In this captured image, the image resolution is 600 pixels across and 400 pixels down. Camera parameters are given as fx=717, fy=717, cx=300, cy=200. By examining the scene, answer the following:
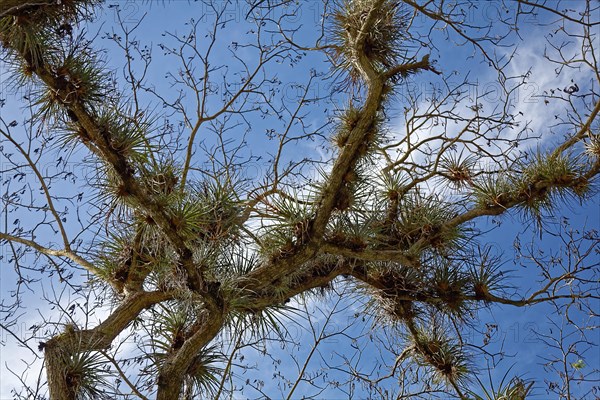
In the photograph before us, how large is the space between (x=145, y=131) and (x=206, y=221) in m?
0.53

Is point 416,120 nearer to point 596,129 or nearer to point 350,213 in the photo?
point 596,129

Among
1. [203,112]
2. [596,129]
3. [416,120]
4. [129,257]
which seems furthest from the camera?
[416,120]

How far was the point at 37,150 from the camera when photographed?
3.98m

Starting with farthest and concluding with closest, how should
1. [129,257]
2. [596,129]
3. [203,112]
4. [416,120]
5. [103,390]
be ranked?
[416,120]
[203,112]
[596,129]
[129,257]
[103,390]

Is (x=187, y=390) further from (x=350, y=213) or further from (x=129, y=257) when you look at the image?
(x=350, y=213)

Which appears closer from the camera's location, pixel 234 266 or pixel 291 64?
pixel 234 266

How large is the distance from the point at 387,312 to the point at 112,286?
1.66 meters

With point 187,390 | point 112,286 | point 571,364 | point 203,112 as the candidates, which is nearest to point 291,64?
point 203,112

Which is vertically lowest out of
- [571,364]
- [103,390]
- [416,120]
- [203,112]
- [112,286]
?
[103,390]

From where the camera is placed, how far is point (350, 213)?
11.9 feet

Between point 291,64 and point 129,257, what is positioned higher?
point 291,64

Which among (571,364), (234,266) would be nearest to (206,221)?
(234,266)

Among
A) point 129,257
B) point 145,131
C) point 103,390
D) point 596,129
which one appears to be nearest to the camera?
point 103,390

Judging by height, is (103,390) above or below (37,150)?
below
